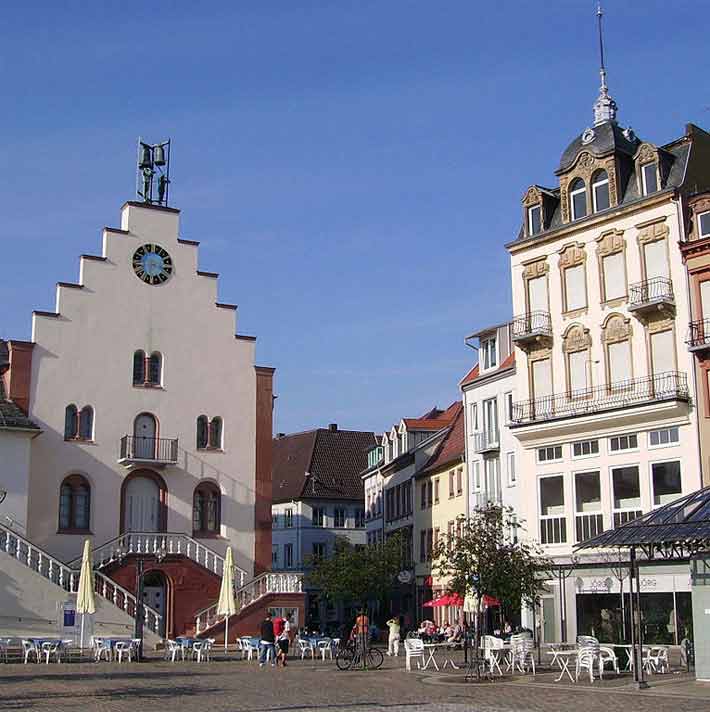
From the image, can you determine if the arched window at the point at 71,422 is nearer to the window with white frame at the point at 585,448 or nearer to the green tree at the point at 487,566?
the green tree at the point at 487,566

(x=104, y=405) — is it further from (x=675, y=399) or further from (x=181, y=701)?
(x=181, y=701)

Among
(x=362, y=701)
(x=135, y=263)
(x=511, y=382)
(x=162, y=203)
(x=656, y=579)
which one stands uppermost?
(x=162, y=203)

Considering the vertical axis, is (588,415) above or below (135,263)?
below

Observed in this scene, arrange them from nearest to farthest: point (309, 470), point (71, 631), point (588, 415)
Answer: point (71, 631), point (588, 415), point (309, 470)

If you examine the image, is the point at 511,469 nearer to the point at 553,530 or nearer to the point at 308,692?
the point at 553,530

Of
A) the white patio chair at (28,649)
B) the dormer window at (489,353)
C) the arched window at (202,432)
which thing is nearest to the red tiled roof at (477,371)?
the dormer window at (489,353)

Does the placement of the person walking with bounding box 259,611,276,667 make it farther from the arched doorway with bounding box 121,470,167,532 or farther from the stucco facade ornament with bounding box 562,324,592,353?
the stucco facade ornament with bounding box 562,324,592,353

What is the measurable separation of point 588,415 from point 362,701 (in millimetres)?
23600

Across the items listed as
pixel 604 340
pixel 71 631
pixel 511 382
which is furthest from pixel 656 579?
pixel 71 631

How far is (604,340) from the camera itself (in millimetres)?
44656

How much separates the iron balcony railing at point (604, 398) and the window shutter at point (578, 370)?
0.25m

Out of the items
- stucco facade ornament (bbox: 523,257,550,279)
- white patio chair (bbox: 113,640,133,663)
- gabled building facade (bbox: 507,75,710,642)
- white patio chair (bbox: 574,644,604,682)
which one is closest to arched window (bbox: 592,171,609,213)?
gabled building facade (bbox: 507,75,710,642)

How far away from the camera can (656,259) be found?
141ft

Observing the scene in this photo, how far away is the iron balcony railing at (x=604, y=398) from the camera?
1635 inches
